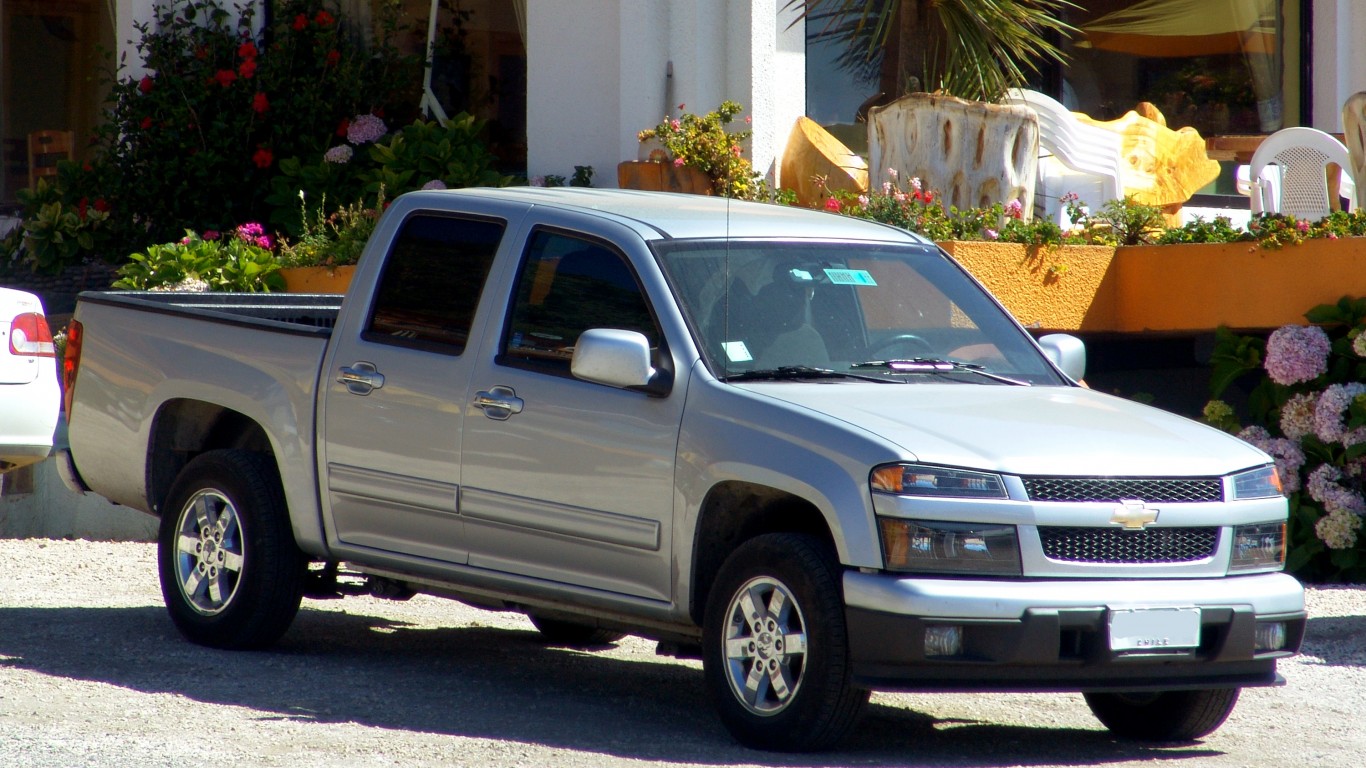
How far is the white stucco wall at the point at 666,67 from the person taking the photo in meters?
11.5

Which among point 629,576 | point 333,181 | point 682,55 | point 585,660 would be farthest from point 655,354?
point 333,181

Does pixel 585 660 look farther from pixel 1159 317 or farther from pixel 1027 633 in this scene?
pixel 1159 317

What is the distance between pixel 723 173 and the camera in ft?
36.3

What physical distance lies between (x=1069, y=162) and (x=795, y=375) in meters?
6.47

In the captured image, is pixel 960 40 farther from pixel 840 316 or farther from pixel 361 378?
pixel 361 378

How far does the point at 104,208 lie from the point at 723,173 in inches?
194

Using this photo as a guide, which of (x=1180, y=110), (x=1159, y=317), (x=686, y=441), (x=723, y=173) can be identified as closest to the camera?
(x=686, y=441)

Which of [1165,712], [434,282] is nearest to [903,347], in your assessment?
[1165,712]

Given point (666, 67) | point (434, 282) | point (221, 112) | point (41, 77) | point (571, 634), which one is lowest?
point (571, 634)

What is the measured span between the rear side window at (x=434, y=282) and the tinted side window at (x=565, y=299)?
204 millimetres

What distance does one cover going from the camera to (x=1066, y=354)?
6340 mm

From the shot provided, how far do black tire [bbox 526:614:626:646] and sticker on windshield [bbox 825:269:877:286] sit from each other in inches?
86.3

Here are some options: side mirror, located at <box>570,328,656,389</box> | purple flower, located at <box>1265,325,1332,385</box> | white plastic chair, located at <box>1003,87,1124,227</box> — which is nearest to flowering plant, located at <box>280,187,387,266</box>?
white plastic chair, located at <box>1003,87,1124,227</box>

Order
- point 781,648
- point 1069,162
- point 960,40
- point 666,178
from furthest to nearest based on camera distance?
point 1069,162, point 666,178, point 960,40, point 781,648
